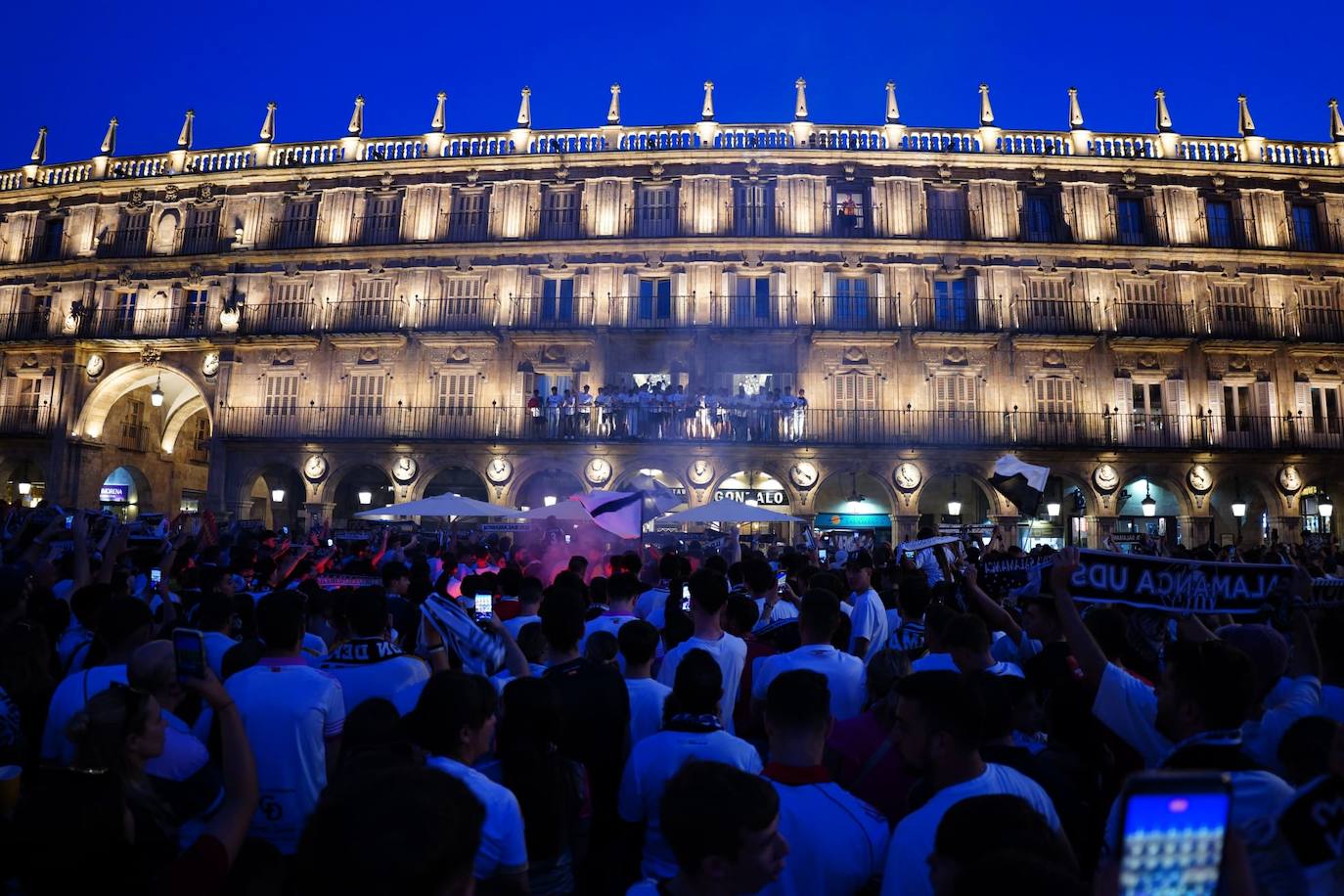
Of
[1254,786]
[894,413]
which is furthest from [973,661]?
[894,413]

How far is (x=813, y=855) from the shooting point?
113 inches

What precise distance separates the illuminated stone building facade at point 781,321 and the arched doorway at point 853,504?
113 millimetres

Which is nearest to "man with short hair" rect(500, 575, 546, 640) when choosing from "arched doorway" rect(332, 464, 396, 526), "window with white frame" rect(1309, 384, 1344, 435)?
"arched doorway" rect(332, 464, 396, 526)

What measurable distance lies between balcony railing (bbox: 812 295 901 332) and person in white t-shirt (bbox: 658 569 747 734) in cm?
2163

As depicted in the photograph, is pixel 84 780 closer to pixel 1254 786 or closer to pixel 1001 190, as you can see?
pixel 1254 786

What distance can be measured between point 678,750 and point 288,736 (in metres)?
1.85

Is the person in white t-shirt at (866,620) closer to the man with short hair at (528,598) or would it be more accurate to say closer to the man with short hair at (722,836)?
the man with short hair at (528,598)

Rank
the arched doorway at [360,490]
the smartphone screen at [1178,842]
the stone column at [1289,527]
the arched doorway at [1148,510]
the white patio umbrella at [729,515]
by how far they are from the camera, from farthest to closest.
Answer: the arched doorway at [360,490], the arched doorway at [1148,510], the stone column at [1289,527], the white patio umbrella at [729,515], the smartphone screen at [1178,842]

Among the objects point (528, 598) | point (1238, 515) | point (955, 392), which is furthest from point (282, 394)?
point (1238, 515)

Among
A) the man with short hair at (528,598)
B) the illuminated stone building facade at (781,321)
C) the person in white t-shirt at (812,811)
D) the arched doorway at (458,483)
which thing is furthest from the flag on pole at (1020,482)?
the arched doorway at (458,483)

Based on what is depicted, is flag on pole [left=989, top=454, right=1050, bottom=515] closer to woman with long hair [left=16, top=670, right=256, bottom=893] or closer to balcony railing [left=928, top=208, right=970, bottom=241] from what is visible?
woman with long hair [left=16, top=670, right=256, bottom=893]

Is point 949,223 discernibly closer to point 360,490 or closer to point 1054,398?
point 1054,398

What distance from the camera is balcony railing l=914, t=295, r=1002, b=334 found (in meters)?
26.5

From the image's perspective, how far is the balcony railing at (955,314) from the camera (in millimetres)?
26453
